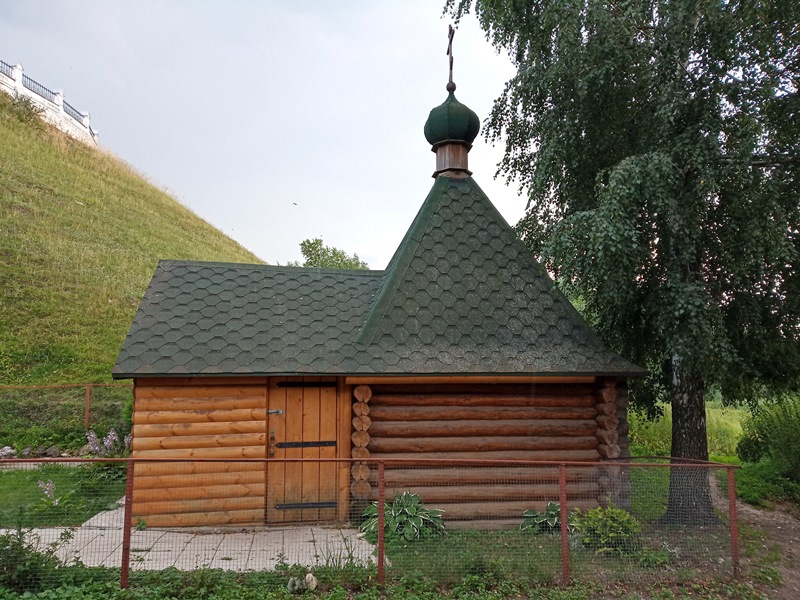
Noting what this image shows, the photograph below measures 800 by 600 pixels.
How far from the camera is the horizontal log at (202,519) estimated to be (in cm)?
690

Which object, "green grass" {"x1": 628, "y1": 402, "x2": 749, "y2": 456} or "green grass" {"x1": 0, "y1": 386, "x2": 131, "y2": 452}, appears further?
"green grass" {"x1": 628, "y1": 402, "x2": 749, "y2": 456}

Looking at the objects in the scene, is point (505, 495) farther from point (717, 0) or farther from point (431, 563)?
point (717, 0)

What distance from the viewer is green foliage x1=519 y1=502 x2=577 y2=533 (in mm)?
7023

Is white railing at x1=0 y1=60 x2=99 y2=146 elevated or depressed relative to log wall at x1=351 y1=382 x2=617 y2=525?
elevated

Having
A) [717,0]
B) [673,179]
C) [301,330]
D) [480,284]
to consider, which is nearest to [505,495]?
[480,284]

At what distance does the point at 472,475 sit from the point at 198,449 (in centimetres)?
371

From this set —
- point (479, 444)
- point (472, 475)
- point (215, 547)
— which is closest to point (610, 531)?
point (472, 475)

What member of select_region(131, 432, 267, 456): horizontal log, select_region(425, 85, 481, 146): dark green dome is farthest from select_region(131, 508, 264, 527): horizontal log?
select_region(425, 85, 481, 146): dark green dome

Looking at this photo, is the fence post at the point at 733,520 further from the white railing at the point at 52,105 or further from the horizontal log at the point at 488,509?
the white railing at the point at 52,105

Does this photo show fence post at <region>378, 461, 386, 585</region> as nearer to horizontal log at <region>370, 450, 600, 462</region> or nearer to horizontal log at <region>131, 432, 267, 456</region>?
horizontal log at <region>370, 450, 600, 462</region>

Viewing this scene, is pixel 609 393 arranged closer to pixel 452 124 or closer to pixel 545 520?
pixel 545 520

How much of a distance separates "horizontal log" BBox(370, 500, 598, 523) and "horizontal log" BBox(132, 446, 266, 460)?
2513 millimetres

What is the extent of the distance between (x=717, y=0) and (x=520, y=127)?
3.39 meters

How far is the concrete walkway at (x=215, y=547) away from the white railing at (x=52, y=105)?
42.4 m
